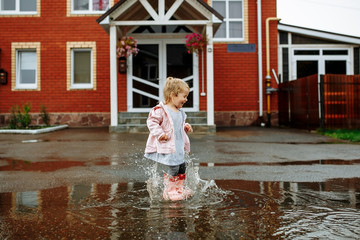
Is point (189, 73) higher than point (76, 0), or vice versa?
point (76, 0)

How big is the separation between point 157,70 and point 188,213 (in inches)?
363

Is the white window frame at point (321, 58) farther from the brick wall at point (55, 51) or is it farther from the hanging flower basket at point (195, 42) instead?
the brick wall at point (55, 51)

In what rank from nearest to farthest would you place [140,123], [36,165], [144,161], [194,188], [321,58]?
[194,188], [36,165], [144,161], [140,123], [321,58]

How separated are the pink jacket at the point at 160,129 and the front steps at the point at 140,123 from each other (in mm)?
6647

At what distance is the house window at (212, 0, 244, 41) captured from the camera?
1373 cm

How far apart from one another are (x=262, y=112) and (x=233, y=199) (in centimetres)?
1087

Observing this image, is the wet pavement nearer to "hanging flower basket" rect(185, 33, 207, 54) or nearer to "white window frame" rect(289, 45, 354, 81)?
"hanging flower basket" rect(185, 33, 207, 54)

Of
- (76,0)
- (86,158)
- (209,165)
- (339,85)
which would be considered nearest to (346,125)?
(339,85)

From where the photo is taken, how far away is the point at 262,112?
A: 535 inches

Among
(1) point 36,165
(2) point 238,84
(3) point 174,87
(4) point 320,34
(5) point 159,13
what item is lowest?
(1) point 36,165

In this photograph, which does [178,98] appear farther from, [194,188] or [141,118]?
[141,118]

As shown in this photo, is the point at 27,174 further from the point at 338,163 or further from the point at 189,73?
the point at 189,73

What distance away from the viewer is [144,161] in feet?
17.7

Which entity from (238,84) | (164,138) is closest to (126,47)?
(238,84)
